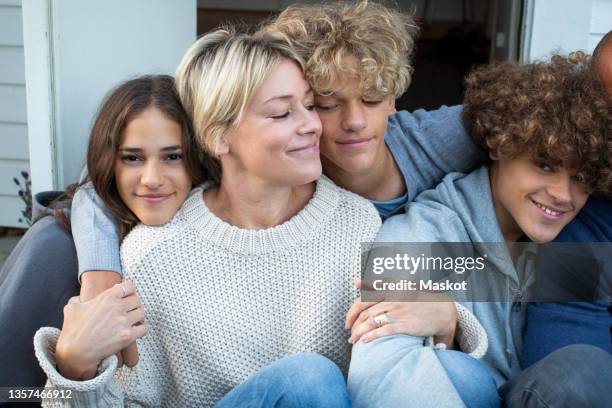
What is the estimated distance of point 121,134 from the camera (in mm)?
1870

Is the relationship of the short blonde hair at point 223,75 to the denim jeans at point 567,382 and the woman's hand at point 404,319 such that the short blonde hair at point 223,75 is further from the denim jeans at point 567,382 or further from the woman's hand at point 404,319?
the denim jeans at point 567,382

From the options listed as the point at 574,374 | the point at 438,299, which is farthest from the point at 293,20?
the point at 574,374

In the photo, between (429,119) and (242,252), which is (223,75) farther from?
(429,119)

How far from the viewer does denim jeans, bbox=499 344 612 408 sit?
5.02ft

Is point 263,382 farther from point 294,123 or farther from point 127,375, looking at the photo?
point 294,123

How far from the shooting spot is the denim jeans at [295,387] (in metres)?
1.56

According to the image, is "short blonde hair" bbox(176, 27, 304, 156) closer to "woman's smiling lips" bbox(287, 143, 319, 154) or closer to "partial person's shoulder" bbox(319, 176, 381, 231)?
"woman's smiling lips" bbox(287, 143, 319, 154)

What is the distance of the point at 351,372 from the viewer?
1695 mm

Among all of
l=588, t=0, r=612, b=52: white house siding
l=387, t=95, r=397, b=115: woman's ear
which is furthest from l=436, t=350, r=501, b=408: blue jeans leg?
l=588, t=0, r=612, b=52: white house siding

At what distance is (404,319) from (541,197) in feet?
1.65

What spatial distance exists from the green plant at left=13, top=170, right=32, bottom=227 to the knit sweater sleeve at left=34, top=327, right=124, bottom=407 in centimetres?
181

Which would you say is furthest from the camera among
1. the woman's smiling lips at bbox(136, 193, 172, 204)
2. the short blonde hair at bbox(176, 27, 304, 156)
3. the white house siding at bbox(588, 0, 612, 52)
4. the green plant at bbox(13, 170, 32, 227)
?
the green plant at bbox(13, 170, 32, 227)

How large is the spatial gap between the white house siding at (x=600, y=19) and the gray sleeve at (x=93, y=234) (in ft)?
5.84

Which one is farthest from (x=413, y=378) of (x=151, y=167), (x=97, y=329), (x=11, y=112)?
(x=11, y=112)
